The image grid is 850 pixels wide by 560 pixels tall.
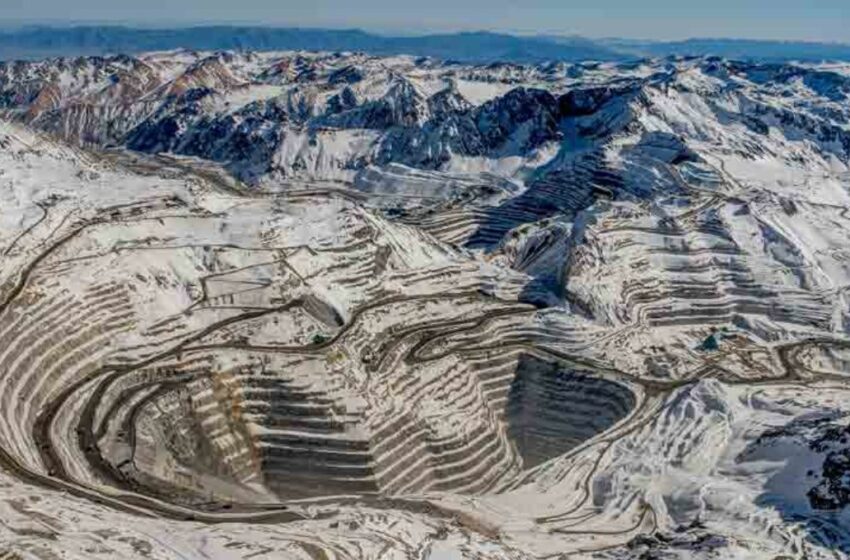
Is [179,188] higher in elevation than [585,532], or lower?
higher

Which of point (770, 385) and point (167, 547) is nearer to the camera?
point (167, 547)

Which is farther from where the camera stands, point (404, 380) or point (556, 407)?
point (556, 407)

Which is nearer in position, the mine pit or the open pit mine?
the open pit mine

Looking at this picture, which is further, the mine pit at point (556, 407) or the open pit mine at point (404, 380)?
the mine pit at point (556, 407)

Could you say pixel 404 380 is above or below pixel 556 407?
above

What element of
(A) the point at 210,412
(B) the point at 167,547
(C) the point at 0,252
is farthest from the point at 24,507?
(C) the point at 0,252

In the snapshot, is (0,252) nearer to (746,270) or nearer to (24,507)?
(24,507)

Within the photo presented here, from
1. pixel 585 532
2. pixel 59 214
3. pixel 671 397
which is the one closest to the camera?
pixel 585 532

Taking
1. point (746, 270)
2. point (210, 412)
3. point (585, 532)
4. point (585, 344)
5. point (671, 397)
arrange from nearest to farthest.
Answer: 1. point (585, 532)
2. point (210, 412)
3. point (671, 397)
4. point (585, 344)
5. point (746, 270)
